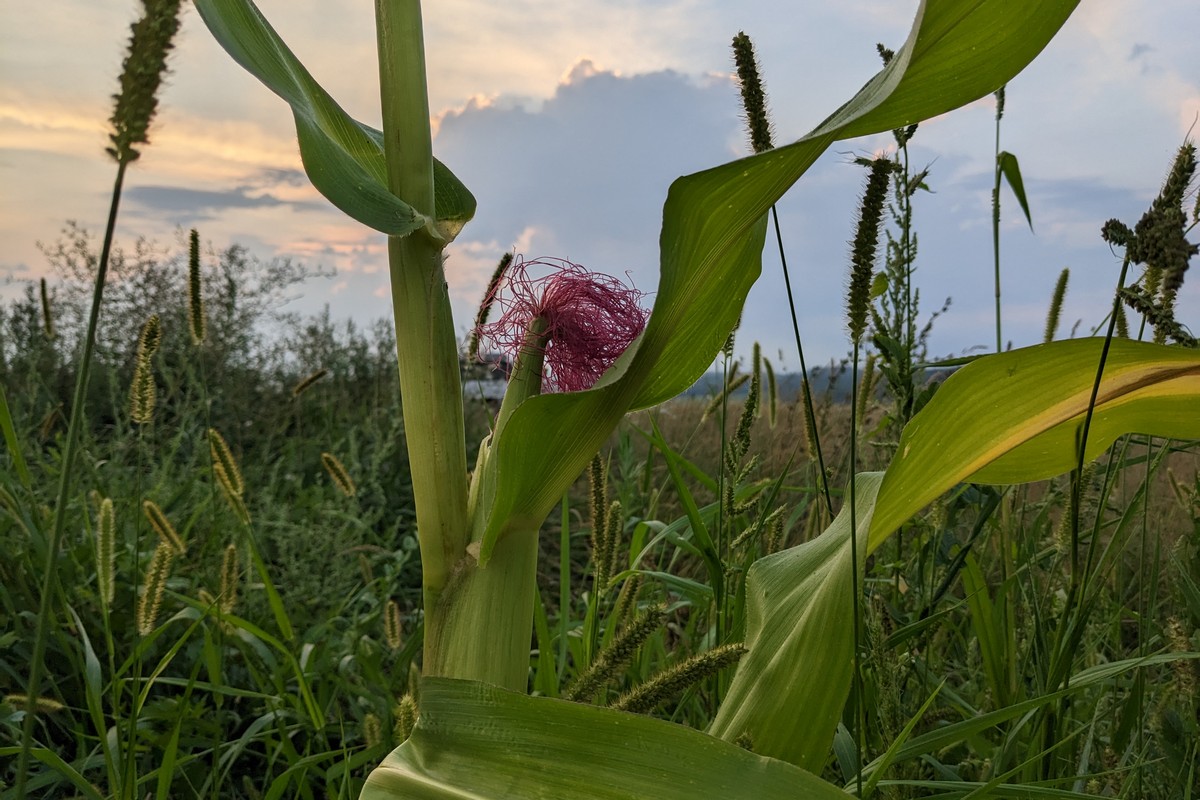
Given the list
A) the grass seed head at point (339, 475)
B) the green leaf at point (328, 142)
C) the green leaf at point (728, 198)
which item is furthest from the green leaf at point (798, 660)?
the grass seed head at point (339, 475)

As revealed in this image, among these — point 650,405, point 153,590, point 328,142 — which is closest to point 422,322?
point 328,142

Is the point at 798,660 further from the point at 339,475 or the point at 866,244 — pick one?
the point at 339,475

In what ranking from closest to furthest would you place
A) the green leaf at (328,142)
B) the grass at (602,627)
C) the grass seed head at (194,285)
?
the green leaf at (328,142) → the grass at (602,627) → the grass seed head at (194,285)

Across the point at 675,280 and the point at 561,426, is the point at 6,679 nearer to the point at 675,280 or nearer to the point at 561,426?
the point at 561,426

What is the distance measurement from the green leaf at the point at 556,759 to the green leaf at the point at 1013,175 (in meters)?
1.09

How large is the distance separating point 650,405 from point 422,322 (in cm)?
28

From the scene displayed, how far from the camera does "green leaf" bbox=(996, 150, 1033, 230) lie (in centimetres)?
138

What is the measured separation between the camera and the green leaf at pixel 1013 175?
4.54ft

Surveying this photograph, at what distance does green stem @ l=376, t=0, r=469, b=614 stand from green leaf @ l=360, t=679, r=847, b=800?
146 mm

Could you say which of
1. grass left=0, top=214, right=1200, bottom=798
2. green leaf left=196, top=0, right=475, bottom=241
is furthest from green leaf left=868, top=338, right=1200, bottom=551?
green leaf left=196, top=0, right=475, bottom=241

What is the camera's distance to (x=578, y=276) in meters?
1.03

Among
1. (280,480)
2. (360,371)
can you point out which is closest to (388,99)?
(280,480)

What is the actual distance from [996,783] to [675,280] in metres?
0.47

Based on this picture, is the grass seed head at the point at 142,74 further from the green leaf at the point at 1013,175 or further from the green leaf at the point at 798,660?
the green leaf at the point at 1013,175
